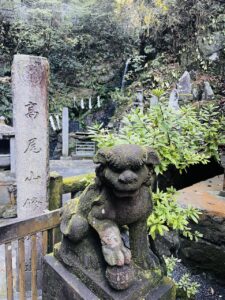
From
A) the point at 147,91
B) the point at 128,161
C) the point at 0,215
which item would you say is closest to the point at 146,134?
the point at 128,161

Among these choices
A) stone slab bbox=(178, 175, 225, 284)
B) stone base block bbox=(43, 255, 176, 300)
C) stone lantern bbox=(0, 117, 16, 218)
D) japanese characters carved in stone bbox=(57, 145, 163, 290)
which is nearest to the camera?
japanese characters carved in stone bbox=(57, 145, 163, 290)

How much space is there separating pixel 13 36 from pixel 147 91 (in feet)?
24.3

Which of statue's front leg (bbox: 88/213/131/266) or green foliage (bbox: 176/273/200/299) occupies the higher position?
statue's front leg (bbox: 88/213/131/266)

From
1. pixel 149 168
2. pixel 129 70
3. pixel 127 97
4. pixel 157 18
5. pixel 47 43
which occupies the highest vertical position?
pixel 157 18

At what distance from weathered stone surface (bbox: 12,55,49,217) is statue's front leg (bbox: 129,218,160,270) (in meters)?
1.47

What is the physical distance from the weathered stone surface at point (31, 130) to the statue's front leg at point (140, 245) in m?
1.47

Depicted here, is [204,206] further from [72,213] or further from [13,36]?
[13,36]

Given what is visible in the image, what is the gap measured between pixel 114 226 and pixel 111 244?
9 centimetres

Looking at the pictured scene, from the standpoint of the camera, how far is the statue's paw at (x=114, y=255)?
1.28m

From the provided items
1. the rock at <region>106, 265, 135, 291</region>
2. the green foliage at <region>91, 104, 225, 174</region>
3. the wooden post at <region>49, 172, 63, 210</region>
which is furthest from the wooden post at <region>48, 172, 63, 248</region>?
the rock at <region>106, 265, 135, 291</region>

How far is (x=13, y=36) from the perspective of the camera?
12.8 meters

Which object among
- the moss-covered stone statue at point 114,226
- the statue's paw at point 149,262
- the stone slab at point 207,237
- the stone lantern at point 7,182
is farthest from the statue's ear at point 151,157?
the stone lantern at point 7,182

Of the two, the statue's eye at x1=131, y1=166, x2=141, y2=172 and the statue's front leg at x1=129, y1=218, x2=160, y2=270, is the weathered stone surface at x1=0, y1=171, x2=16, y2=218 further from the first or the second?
the statue's eye at x1=131, y1=166, x2=141, y2=172

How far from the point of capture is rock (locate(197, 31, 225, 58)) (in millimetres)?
9273
